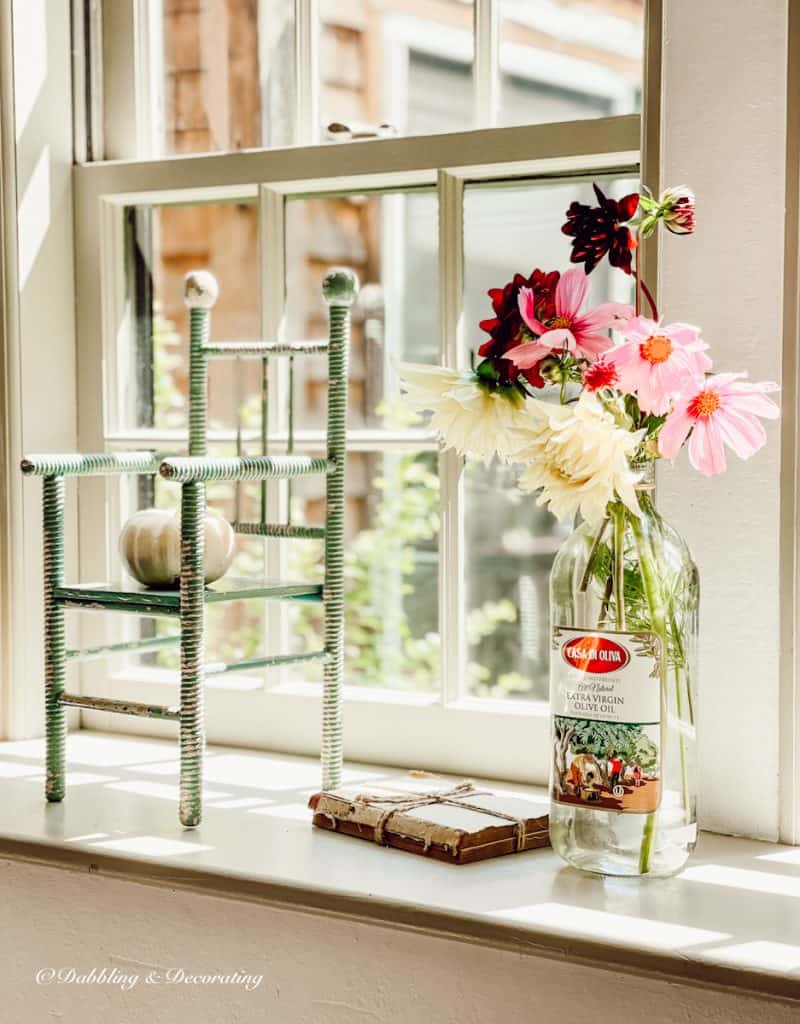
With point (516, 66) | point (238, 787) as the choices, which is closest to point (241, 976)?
point (238, 787)

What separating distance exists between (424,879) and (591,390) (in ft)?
1.62

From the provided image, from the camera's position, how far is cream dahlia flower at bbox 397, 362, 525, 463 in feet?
3.72

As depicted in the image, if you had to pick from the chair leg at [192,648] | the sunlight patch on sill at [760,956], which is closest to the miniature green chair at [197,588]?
the chair leg at [192,648]

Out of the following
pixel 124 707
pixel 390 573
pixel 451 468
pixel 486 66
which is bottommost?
pixel 124 707

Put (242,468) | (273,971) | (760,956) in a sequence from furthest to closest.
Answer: (242,468) → (273,971) → (760,956)

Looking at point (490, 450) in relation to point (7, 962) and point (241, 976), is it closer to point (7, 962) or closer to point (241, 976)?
point (241, 976)

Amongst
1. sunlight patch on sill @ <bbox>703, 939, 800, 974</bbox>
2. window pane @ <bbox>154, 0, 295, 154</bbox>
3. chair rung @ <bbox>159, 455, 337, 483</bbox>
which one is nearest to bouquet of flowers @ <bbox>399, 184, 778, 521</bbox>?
chair rung @ <bbox>159, 455, 337, 483</bbox>

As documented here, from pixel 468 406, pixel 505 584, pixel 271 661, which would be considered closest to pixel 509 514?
pixel 505 584

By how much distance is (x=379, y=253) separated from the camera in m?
1.79

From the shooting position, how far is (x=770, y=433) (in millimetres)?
1261

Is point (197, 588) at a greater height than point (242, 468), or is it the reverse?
point (242, 468)

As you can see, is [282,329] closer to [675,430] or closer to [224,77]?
[224,77]

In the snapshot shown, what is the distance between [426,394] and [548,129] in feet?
1.74

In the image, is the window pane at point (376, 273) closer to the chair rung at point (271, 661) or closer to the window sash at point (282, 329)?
the window sash at point (282, 329)
